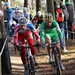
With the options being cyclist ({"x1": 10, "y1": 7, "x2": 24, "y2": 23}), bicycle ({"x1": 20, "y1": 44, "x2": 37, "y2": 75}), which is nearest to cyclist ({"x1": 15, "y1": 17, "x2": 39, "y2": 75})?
bicycle ({"x1": 20, "y1": 44, "x2": 37, "y2": 75})

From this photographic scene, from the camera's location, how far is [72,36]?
62.1 ft

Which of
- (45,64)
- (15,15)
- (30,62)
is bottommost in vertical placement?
(45,64)

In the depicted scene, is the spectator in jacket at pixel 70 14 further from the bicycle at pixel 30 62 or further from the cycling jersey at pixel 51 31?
the bicycle at pixel 30 62

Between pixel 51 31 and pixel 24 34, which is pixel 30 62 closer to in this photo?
pixel 24 34

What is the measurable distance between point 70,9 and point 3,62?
7140 millimetres

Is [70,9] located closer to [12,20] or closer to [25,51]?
[12,20]

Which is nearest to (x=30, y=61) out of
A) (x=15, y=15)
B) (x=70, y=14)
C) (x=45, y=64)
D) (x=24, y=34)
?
(x=24, y=34)

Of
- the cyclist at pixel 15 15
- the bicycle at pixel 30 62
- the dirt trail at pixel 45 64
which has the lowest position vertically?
the dirt trail at pixel 45 64

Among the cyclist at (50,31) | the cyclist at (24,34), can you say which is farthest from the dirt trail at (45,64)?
the cyclist at (24,34)

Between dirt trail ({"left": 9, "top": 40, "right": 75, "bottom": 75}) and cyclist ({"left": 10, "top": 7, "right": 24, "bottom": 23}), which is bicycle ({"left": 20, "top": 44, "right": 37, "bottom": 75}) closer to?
dirt trail ({"left": 9, "top": 40, "right": 75, "bottom": 75})

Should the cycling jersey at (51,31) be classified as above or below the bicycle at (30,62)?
above

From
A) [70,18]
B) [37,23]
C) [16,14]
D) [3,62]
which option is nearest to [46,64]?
[3,62]

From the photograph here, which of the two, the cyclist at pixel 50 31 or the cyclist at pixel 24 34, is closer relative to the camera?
the cyclist at pixel 24 34

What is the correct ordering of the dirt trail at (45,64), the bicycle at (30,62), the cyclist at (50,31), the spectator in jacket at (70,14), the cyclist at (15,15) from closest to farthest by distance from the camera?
the bicycle at (30,62), the cyclist at (50,31), the dirt trail at (45,64), the cyclist at (15,15), the spectator in jacket at (70,14)
